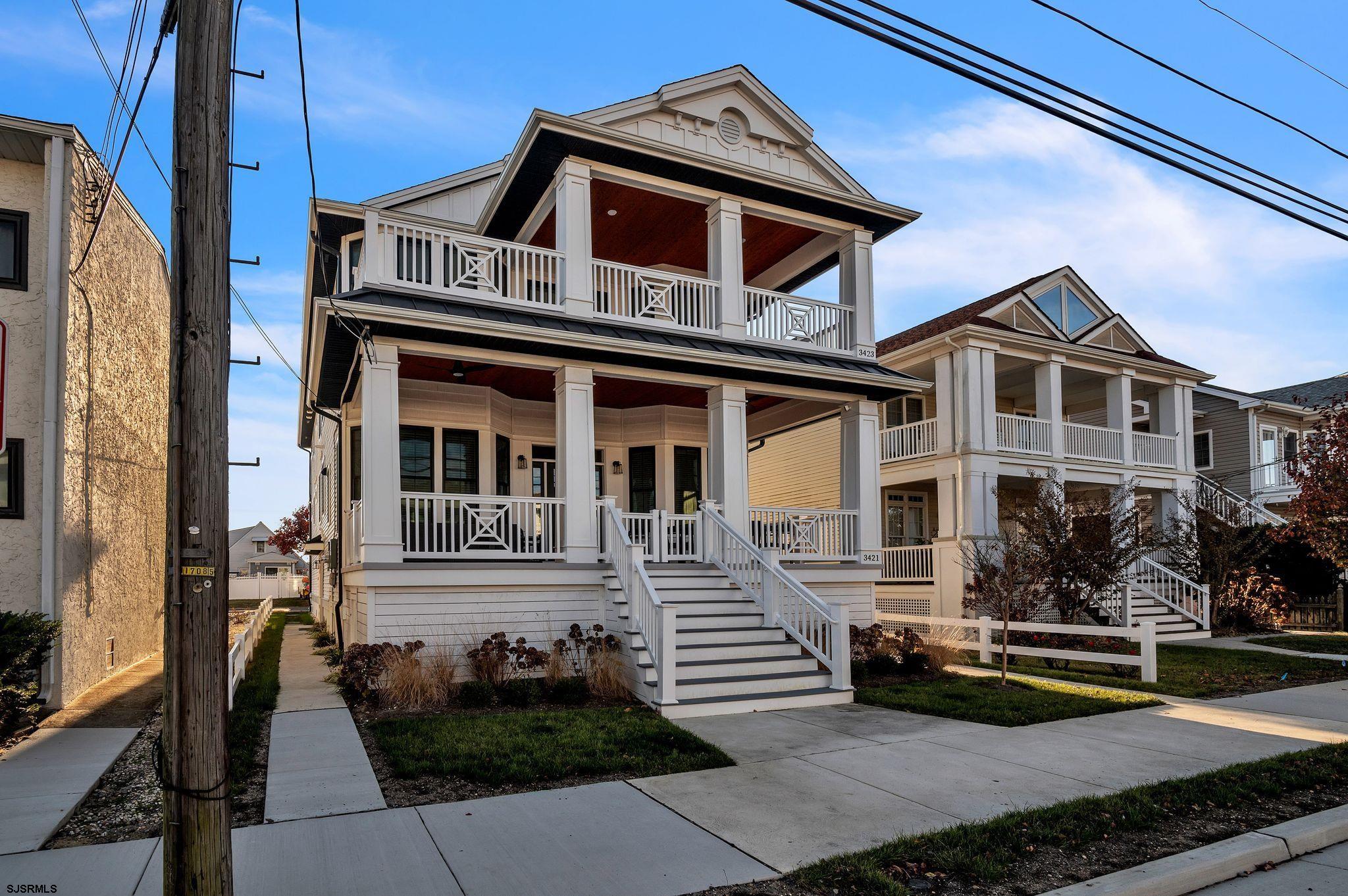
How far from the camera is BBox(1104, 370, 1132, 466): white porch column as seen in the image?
23.8 m

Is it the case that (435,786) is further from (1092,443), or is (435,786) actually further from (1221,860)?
(1092,443)

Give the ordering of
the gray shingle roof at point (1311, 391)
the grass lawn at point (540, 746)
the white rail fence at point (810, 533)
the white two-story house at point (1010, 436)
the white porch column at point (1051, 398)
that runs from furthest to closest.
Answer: the gray shingle roof at point (1311, 391) → the white porch column at point (1051, 398) → the white two-story house at point (1010, 436) → the white rail fence at point (810, 533) → the grass lawn at point (540, 746)

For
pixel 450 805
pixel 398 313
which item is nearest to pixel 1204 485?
pixel 398 313

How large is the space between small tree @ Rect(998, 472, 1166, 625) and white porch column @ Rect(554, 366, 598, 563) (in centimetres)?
866

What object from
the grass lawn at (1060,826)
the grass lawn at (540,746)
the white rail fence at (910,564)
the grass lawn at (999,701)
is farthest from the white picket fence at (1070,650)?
the grass lawn at (540,746)

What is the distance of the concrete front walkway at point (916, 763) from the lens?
6.13 meters

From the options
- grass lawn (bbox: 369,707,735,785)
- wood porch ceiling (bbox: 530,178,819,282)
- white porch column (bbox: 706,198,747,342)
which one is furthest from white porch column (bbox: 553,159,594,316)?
grass lawn (bbox: 369,707,735,785)

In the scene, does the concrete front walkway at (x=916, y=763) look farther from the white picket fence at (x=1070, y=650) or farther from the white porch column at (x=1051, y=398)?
the white porch column at (x=1051, y=398)

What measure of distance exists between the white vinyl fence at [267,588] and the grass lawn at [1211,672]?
39.7m

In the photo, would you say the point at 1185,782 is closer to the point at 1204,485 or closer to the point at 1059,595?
the point at 1059,595

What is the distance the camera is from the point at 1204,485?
86.1ft

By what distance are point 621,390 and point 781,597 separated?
5.37 meters

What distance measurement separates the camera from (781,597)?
12.3 meters

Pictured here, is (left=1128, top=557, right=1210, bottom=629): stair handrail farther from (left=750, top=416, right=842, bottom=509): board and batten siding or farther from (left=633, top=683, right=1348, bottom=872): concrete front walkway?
(left=633, top=683, right=1348, bottom=872): concrete front walkway
